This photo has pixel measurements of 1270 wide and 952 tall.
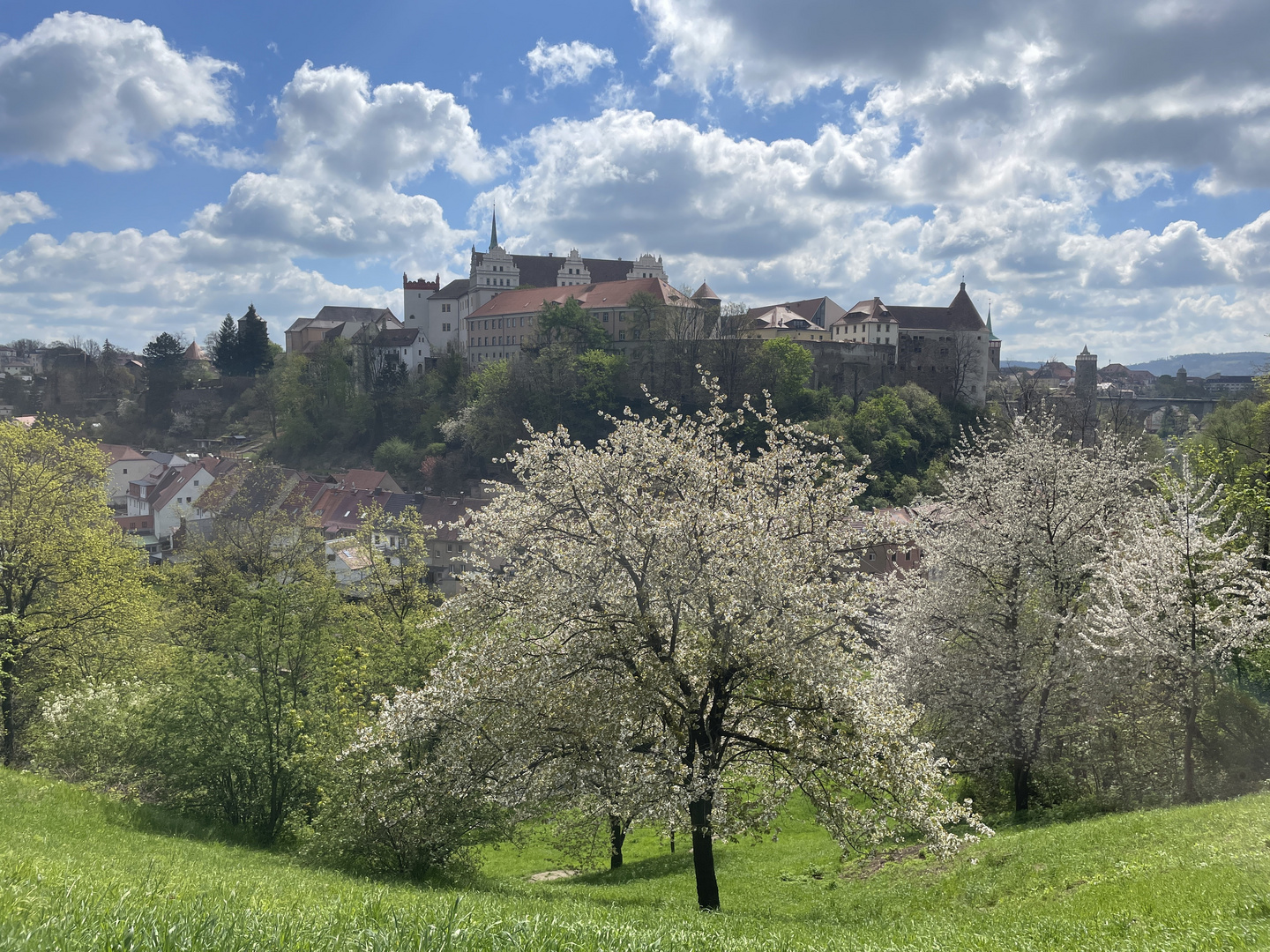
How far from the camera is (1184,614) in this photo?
1460 centimetres

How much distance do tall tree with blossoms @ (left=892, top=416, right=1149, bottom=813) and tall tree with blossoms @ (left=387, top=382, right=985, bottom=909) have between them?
655 centimetres

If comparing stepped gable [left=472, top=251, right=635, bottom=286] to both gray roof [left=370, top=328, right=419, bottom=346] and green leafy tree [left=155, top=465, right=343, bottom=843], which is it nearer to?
gray roof [left=370, top=328, right=419, bottom=346]

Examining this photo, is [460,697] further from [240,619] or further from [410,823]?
[240,619]

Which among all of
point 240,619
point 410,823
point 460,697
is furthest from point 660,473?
point 240,619

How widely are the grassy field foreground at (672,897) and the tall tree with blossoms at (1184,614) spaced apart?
8.91 ft

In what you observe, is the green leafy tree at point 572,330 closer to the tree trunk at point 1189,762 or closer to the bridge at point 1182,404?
the tree trunk at point 1189,762

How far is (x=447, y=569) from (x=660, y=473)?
46859 mm

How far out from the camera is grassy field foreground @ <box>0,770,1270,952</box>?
17.1ft

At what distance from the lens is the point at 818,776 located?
455 inches

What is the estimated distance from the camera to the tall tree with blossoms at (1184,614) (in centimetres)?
1430

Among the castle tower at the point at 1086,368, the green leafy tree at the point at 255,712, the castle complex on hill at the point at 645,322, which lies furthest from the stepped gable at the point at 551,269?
the green leafy tree at the point at 255,712

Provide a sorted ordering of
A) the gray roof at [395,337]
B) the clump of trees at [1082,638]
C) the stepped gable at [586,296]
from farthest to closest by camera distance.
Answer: the gray roof at [395,337], the stepped gable at [586,296], the clump of trees at [1082,638]

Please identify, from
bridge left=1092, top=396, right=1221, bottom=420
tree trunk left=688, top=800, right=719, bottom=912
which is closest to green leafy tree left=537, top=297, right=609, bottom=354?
tree trunk left=688, top=800, right=719, bottom=912

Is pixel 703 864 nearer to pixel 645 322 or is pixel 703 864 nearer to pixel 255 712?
pixel 255 712
